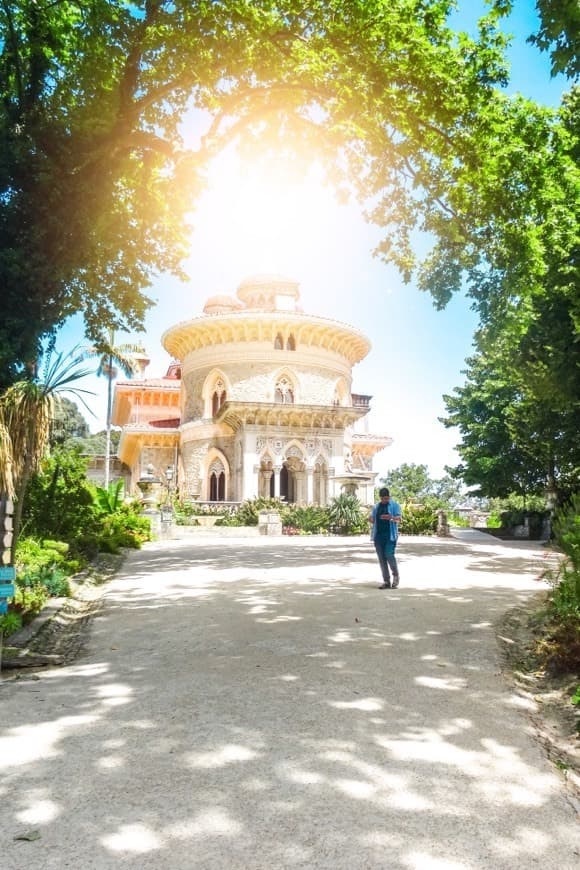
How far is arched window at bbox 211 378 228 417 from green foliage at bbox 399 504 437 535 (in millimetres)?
13937

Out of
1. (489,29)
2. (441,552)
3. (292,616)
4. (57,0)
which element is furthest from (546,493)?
(57,0)

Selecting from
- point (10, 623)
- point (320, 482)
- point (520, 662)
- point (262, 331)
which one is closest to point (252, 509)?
point (320, 482)

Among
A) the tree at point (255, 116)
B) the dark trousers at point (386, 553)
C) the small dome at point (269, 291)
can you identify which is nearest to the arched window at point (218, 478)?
the small dome at point (269, 291)

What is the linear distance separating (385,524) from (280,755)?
21.6ft

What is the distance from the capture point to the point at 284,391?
1423 inches

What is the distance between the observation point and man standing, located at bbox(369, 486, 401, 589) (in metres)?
9.72

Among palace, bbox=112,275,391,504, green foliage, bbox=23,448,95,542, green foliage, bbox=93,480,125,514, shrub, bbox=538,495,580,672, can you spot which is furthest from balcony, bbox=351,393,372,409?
shrub, bbox=538,495,580,672

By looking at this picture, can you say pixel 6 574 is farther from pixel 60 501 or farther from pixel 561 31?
pixel 60 501

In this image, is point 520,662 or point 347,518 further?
point 347,518

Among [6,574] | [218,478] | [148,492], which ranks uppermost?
[218,478]

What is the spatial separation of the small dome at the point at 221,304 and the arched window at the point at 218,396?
9.97 metres

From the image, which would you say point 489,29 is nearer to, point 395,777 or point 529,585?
point 529,585

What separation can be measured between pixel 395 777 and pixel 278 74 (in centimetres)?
1135

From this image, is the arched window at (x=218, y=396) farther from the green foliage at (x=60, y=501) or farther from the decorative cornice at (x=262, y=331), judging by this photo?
the green foliage at (x=60, y=501)
